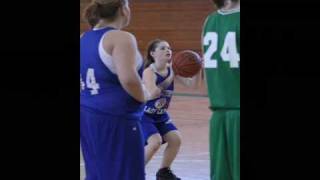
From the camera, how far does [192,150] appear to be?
8.75 metres

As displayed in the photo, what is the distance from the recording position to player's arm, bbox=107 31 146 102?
4.09m

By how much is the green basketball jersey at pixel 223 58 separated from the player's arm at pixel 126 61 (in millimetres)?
404

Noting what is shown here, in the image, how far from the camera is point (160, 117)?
691 centimetres

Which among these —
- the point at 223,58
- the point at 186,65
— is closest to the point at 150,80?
the point at 186,65

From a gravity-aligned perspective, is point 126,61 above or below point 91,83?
above

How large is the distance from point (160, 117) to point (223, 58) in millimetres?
2897

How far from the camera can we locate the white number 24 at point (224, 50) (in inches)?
157

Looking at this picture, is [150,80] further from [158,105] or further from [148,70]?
[158,105]

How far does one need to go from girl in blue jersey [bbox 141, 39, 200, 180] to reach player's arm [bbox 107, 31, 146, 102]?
2535mm
